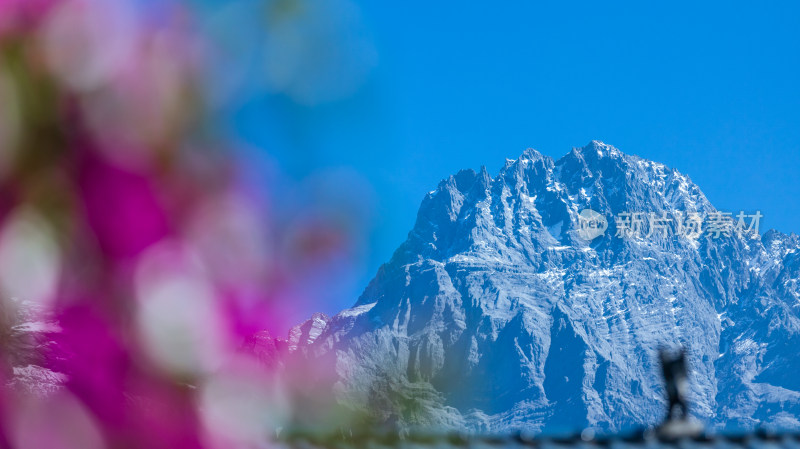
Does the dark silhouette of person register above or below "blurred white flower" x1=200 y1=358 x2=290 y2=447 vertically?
above

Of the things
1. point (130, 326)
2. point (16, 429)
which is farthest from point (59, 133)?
point (16, 429)

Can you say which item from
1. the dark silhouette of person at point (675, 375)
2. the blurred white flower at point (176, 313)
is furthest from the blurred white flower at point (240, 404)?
the dark silhouette of person at point (675, 375)

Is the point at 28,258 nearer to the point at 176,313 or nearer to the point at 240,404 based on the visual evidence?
the point at 176,313

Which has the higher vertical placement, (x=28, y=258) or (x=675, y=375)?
(x=675, y=375)

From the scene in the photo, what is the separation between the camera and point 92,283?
327 cm

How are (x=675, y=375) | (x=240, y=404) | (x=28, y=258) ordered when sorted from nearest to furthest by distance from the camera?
1. (x=28, y=258)
2. (x=240, y=404)
3. (x=675, y=375)

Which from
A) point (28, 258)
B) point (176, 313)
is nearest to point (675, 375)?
point (176, 313)

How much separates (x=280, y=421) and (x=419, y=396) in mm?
1872

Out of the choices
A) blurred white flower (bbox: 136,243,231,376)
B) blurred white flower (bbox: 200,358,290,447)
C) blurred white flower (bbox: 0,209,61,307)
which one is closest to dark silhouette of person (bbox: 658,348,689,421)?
blurred white flower (bbox: 200,358,290,447)

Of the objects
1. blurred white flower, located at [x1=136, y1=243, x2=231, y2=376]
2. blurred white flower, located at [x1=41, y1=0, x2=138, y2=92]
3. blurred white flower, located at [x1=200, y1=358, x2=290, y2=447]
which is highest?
blurred white flower, located at [x1=41, y1=0, x2=138, y2=92]

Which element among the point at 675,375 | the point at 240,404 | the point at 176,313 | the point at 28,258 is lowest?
the point at 240,404

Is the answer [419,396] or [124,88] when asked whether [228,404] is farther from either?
[419,396]

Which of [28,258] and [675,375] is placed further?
[675,375]

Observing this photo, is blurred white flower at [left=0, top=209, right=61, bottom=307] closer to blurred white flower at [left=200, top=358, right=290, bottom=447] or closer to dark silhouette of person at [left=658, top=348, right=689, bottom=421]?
blurred white flower at [left=200, top=358, right=290, bottom=447]
